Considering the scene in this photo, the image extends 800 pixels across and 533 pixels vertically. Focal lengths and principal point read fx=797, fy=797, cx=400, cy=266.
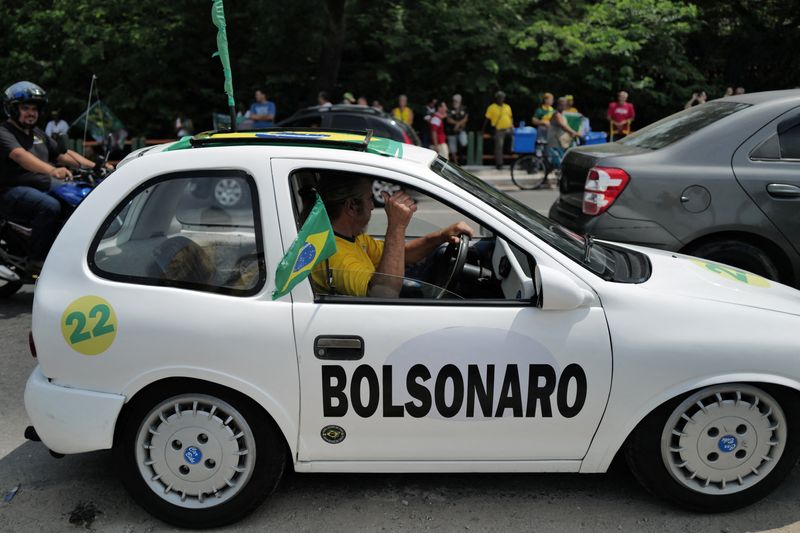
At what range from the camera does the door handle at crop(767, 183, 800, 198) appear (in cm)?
551

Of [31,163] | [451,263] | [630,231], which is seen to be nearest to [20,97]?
[31,163]

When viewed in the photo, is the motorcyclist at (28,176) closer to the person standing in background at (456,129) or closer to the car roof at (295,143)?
the car roof at (295,143)

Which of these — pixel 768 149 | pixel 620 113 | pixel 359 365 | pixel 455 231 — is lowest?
pixel 620 113

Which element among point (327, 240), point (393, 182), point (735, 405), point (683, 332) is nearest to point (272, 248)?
point (327, 240)

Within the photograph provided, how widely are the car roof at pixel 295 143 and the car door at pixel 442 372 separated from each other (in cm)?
25

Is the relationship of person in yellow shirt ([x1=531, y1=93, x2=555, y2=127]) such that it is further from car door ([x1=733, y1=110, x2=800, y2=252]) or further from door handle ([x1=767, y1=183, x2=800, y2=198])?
door handle ([x1=767, y1=183, x2=800, y2=198])

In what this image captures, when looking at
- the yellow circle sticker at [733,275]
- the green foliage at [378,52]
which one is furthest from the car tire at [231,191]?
the green foliage at [378,52]

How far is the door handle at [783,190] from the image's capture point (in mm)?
5512

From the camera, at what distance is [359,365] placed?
3203mm

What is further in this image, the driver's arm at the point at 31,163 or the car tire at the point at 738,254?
the driver's arm at the point at 31,163

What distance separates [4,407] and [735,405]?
4.03 metres

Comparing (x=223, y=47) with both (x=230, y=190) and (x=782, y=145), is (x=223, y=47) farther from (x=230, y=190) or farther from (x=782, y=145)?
(x=782, y=145)

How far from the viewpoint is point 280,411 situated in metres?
3.24

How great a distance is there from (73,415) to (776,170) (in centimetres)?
475
